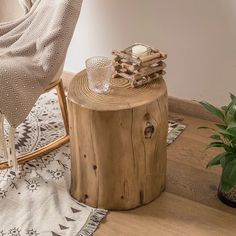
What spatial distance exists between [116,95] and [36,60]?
17.4 inches

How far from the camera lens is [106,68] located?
1425 millimetres

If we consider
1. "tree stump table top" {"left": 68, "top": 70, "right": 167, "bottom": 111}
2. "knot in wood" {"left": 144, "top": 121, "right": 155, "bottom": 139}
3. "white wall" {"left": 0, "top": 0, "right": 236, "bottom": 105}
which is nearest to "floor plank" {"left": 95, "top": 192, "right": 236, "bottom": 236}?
"knot in wood" {"left": 144, "top": 121, "right": 155, "bottom": 139}

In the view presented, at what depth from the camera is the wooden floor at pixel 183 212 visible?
144 cm

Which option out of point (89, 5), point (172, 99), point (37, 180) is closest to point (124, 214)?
point (37, 180)

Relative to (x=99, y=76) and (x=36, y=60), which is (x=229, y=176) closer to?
(x=99, y=76)

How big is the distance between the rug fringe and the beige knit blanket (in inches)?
18.4

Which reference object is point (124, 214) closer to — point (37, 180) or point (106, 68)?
point (37, 180)

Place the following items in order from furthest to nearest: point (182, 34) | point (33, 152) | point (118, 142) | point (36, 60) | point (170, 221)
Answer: point (182, 34), point (33, 152), point (36, 60), point (170, 221), point (118, 142)

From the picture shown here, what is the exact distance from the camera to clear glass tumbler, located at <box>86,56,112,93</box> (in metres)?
1.42

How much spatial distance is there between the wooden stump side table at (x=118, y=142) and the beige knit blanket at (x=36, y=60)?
15cm

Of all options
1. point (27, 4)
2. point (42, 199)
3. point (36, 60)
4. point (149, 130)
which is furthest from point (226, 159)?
point (27, 4)

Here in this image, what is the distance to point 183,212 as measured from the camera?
1.52 meters

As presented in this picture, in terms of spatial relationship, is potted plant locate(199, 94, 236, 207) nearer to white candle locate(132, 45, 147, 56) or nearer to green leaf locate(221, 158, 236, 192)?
green leaf locate(221, 158, 236, 192)

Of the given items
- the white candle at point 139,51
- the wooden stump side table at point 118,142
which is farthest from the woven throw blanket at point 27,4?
the white candle at point 139,51
